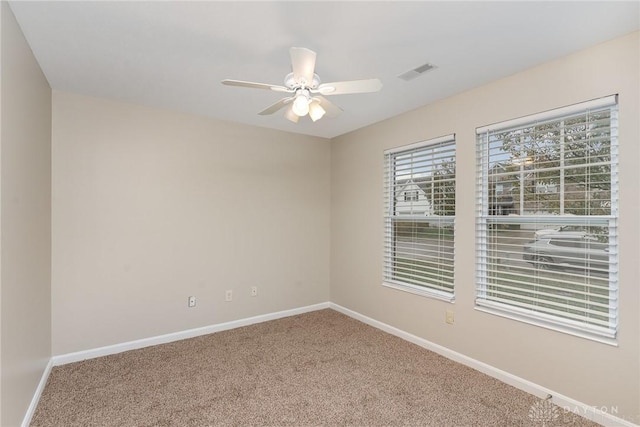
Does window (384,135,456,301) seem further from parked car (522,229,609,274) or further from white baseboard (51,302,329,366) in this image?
white baseboard (51,302,329,366)

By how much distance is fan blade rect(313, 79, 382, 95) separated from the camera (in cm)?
191

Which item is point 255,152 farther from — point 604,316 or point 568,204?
point 604,316

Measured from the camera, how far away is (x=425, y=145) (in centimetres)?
331

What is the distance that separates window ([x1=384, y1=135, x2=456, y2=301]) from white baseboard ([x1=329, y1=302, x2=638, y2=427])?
49 cm

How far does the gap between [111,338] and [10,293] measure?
5.20ft

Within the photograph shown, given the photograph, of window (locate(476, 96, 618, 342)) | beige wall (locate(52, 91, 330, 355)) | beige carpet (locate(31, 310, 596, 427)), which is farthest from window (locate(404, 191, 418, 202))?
beige carpet (locate(31, 310, 596, 427))

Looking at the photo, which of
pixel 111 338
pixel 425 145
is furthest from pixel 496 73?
pixel 111 338

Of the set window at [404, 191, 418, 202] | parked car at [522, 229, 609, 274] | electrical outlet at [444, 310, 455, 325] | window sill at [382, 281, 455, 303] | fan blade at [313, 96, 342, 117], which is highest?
fan blade at [313, 96, 342, 117]

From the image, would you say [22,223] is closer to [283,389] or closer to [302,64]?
[302,64]

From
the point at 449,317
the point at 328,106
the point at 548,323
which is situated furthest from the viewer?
the point at 449,317

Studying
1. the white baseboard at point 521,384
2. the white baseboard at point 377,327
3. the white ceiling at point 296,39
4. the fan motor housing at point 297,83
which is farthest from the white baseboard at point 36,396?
the white baseboard at point 521,384

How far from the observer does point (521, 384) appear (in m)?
2.45

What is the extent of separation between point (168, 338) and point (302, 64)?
308cm

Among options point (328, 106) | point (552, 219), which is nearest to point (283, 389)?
point (328, 106)
